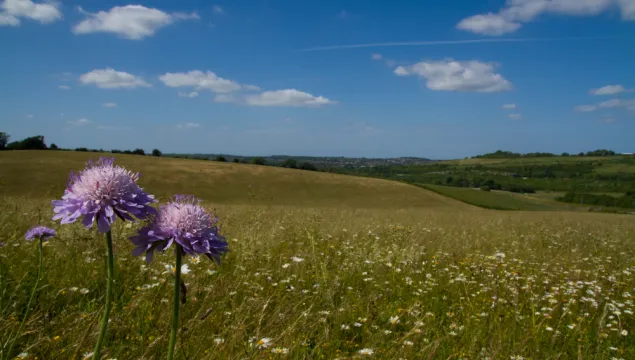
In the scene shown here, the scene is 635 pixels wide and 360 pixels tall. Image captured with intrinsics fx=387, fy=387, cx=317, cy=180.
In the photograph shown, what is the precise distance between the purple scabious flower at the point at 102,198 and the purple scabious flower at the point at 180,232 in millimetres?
77

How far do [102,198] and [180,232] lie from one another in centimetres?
35

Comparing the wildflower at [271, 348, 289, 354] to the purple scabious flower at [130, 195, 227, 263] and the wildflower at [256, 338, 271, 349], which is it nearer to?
the wildflower at [256, 338, 271, 349]

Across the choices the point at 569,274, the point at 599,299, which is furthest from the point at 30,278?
the point at 569,274

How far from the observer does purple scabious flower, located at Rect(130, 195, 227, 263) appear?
5.13ft

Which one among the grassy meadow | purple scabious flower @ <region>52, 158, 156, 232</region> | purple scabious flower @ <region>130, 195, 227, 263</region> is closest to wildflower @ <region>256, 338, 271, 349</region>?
the grassy meadow

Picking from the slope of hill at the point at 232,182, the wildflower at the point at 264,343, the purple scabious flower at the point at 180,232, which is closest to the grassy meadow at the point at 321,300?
the wildflower at the point at 264,343

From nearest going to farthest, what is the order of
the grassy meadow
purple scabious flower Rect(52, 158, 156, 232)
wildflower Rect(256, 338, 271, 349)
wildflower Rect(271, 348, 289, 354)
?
1. purple scabious flower Rect(52, 158, 156, 232)
2. wildflower Rect(271, 348, 289, 354)
3. wildflower Rect(256, 338, 271, 349)
4. the grassy meadow

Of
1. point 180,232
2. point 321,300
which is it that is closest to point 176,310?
point 180,232

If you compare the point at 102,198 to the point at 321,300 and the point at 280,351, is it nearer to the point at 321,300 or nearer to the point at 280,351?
the point at 280,351

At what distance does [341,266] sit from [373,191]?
52534mm

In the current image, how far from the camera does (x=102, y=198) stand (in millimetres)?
1577

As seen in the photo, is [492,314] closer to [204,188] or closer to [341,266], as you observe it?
[341,266]

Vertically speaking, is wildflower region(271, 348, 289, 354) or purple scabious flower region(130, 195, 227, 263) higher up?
purple scabious flower region(130, 195, 227, 263)

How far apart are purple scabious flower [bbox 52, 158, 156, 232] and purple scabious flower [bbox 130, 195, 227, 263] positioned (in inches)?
3.0
